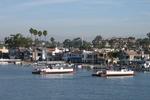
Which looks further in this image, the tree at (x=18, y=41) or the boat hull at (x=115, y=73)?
the tree at (x=18, y=41)

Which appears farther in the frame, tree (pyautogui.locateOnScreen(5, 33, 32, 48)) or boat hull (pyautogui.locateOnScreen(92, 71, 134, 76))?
tree (pyautogui.locateOnScreen(5, 33, 32, 48))

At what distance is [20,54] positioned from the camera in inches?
6260

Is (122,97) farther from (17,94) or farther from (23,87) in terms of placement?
(23,87)

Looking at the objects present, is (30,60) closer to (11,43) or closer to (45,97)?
(11,43)

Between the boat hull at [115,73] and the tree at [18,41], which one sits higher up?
the tree at [18,41]

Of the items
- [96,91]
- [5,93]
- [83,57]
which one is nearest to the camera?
[5,93]

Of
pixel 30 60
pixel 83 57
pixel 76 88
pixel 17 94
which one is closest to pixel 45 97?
pixel 17 94

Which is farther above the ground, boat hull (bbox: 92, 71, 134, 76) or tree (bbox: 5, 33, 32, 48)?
tree (bbox: 5, 33, 32, 48)

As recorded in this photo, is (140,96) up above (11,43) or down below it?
below

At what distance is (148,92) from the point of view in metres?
58.1

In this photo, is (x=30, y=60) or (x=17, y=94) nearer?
(x=17, y=94)

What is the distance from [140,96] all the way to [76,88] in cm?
1011

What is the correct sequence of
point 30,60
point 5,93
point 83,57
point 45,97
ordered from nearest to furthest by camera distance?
point 45,97 → point 5,93 → point 83,57 → point 30,60

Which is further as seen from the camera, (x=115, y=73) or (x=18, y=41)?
(x=18, y=41)
